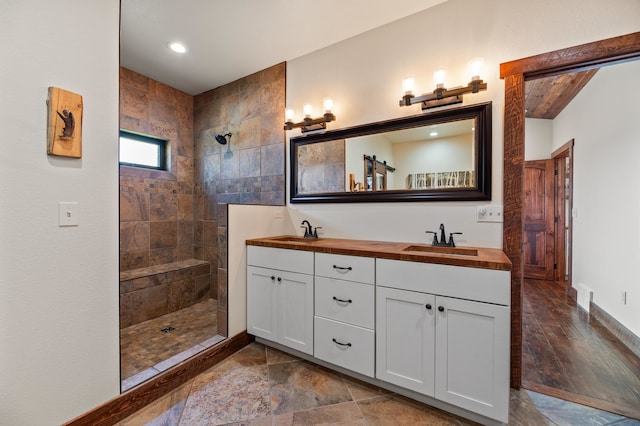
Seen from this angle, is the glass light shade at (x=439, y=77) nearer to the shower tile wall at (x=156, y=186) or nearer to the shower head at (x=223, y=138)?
the shower head at (x=223, y=138)

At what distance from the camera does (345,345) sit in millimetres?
1813

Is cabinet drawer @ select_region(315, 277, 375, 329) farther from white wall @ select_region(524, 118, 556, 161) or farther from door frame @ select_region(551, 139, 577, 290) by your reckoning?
white wall @ select_region(524, 118, 556, 161)

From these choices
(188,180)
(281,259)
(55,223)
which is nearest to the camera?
(55,223)

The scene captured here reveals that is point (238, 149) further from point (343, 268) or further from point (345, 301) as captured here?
point (345, 301)

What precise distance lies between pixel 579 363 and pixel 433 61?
2.54 metres

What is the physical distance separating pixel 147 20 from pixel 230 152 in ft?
4.66

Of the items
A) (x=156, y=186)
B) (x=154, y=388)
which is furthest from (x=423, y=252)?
(x=156, y=186)

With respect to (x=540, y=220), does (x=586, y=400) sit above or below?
below

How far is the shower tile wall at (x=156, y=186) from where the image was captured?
2998 millimetres

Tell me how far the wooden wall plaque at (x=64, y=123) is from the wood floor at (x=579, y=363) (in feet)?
9.93

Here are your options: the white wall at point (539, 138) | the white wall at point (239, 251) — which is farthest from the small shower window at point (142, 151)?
the white wall at point (539, 138)

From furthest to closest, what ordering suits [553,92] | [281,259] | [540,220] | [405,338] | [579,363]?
[540,220]
[553,92]
[281,259]
[579,363]
[405,338]

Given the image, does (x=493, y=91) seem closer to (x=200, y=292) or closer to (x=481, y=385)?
(x=481, y=385)

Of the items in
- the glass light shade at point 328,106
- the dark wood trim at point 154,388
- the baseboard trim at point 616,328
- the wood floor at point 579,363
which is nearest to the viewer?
the dark wood trim at point 154,388
